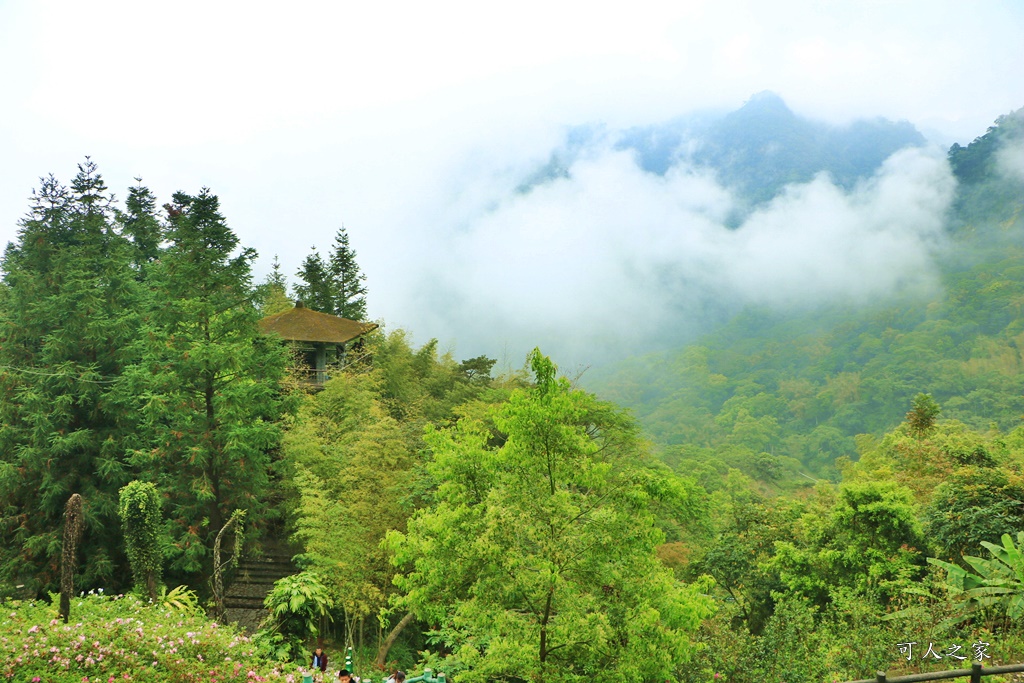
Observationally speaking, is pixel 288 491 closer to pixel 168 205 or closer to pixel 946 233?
pixel 168 205

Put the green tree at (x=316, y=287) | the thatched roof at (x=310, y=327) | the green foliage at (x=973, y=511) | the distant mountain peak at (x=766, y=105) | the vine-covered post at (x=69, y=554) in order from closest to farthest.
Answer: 1. the vine-covered post at (x=69, y=554)
2. the green foliage at (x=973, y=511)
3. the thatched roof at (x=310, y=327)
4. the green tree at (x=316, y=287)
5. the distant mountain peak at (x=766, y=105)

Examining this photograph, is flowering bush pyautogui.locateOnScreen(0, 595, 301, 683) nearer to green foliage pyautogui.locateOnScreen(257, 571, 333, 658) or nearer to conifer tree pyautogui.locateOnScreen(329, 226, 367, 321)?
green foliage pyautogui.locateOnScreen(257, 571, 333, 658)

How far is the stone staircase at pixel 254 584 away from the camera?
15.8 m

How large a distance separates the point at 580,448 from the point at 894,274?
321ft

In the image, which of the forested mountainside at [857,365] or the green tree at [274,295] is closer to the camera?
the green tree at [274,295]

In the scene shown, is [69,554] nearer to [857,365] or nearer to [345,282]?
[345,282]

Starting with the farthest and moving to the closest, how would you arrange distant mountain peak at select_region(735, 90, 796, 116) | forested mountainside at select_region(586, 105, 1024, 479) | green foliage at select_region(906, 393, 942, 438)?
distant mountain peak at select_region(735, 90, 796, 116) < forested mountainside at select_region(586, 105, 1024, 479) < green foliage at select_region(906, 393, 942, 438)

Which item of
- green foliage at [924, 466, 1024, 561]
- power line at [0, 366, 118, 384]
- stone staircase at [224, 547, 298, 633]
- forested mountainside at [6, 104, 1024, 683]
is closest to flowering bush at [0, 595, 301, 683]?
forested mountainside at [6, 104, 1024, 683]

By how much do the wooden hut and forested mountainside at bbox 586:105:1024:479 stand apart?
21.2 metres

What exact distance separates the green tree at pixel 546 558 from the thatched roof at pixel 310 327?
19.6 m

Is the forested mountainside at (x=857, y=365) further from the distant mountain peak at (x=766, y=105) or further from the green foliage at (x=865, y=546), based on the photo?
the distant mountain peak at (x=766, y=105)

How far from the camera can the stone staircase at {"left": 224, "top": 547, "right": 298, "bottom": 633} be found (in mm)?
15836

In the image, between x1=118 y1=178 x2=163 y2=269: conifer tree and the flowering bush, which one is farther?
x1=118 y1=178 x2=163 y2=269: conifer tree

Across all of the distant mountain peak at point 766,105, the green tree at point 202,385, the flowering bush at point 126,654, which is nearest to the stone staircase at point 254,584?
the green tree at point 202,385
